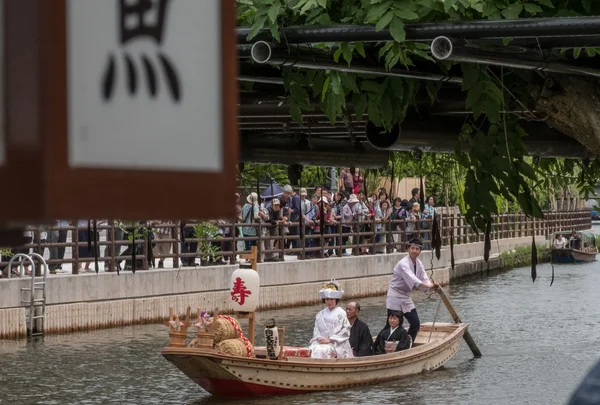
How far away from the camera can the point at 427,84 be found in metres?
5.32

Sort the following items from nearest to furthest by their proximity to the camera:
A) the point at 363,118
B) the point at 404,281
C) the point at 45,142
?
the point at 45,142
the point at 363,118
the point at 404,281

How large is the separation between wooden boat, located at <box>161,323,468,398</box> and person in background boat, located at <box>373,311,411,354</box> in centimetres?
33

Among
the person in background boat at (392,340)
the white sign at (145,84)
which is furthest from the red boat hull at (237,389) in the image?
the white sign at (145,84)

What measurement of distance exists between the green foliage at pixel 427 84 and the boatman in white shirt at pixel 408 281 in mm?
12474

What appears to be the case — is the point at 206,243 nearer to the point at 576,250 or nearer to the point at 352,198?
the point at 352,198

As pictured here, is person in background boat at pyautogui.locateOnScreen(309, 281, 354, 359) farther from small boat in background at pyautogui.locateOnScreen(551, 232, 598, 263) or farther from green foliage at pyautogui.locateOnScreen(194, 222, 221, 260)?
small boat in background at pyautogui.locateOnScreen(551, 232, 598, 263)

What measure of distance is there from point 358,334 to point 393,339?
1.24 meters

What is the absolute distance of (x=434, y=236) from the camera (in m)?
5.25

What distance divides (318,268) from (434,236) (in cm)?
2522

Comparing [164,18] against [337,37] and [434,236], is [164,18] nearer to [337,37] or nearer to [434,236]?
[337,37]

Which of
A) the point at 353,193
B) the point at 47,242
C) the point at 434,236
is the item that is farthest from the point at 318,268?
the point at 434,236

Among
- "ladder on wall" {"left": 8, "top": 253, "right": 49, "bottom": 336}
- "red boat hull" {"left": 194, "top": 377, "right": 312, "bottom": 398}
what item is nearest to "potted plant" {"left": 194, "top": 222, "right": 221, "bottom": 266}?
"ladder on wall" {"left": 8, "top": 253, "right": 49, "bottom": 336}

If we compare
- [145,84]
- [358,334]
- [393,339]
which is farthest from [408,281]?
[145,84]

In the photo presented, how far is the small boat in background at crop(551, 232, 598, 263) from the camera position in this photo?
4811 centimetres
